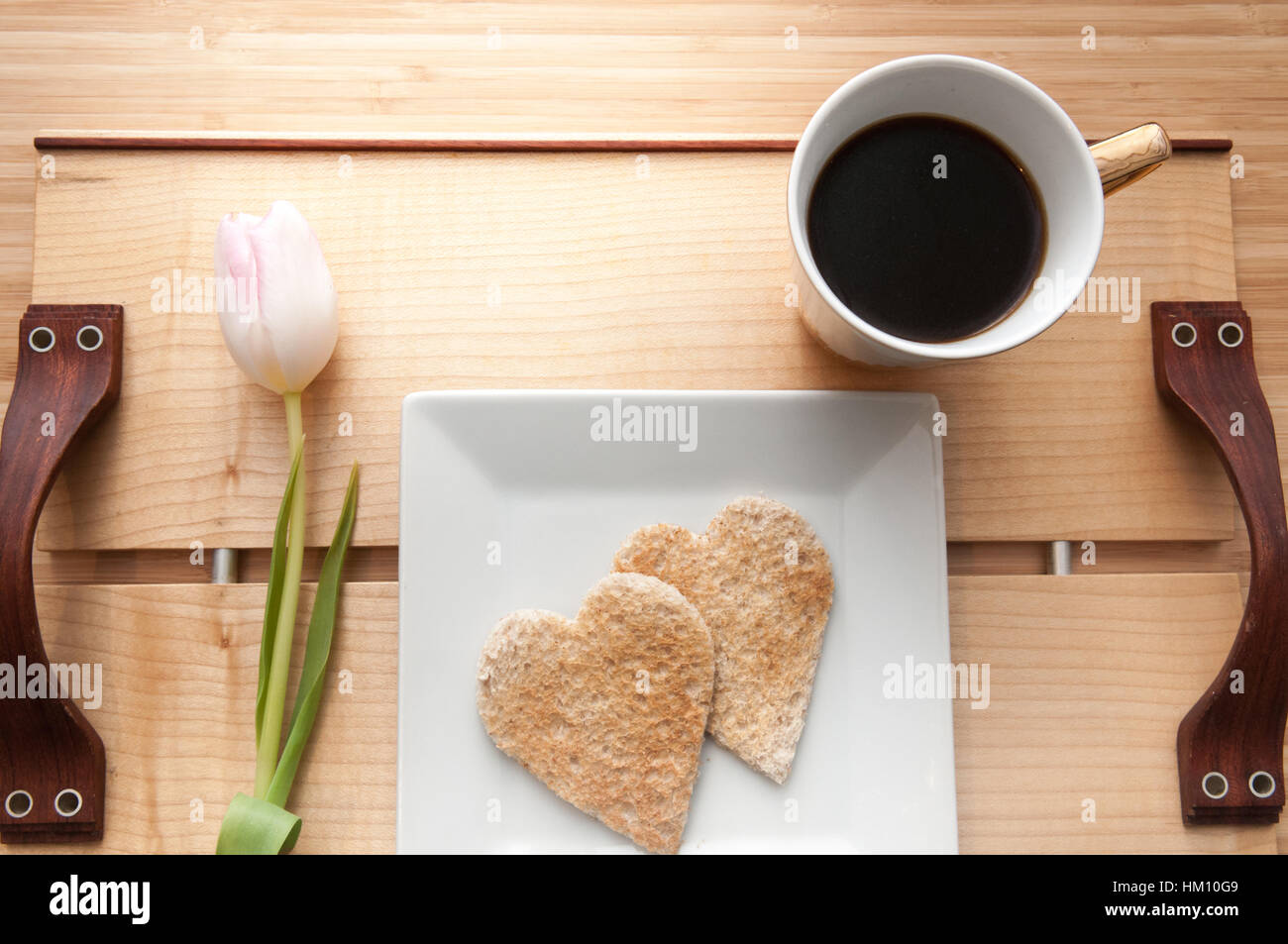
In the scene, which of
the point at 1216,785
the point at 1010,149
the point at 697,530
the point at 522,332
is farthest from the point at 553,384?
the point at 1216,785

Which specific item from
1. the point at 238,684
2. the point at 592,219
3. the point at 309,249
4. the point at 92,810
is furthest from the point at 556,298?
the point at 92,810

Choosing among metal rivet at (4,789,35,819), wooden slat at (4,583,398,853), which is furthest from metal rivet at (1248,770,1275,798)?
metal rivet at (4,789,35,819)

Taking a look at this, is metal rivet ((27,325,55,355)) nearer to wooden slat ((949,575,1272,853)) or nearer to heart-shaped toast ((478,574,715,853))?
heart-shaped toast ((478,574,715,853))

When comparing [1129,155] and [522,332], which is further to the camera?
[522,332]

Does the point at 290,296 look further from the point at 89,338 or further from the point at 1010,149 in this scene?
the point at 1010,149

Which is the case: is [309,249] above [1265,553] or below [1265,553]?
above
